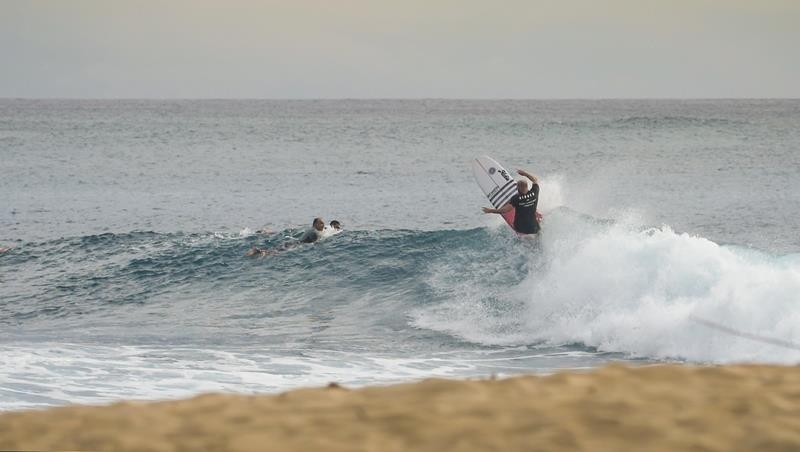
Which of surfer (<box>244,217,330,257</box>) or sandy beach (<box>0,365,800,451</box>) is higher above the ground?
sandy beach (<box>0,365,800,451</box>)

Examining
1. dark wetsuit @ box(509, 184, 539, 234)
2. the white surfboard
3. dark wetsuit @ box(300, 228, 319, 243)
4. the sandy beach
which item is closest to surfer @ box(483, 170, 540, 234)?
dark wetsuit @ box(509, 184, 539, 234)

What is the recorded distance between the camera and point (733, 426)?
16.6 feet

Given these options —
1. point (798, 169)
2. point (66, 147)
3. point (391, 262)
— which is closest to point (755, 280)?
point (391, 262)

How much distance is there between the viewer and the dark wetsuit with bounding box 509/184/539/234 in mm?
16891

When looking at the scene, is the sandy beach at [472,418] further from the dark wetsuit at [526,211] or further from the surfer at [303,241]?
the surfer at [303,241]

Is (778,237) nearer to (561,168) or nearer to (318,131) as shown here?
(561,168)

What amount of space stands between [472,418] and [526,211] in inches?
477

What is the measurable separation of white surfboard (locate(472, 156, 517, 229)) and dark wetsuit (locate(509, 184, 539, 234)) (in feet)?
5.81

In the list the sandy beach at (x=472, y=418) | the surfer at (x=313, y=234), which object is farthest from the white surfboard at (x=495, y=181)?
the sandy beach at (x=472, y=418)

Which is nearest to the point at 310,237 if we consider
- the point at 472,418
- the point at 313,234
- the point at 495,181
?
the point at 313,234

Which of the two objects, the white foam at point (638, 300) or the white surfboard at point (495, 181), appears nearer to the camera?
the white foam at point (638, 300)

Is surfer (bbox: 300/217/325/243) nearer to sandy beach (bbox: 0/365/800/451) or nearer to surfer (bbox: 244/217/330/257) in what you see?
surfer (bbox: 244/217/330/257)

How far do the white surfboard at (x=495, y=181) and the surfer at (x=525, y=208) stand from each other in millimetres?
1588

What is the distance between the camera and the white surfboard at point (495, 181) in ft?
63.5
